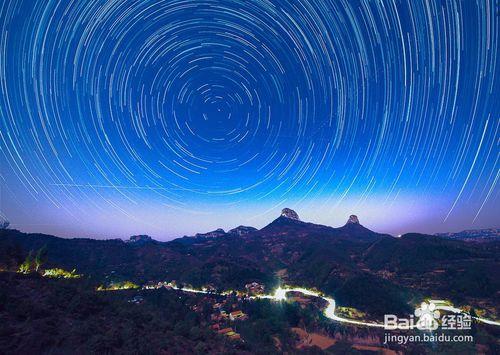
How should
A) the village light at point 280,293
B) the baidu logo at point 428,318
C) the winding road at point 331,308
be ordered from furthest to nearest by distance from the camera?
the village light at point 280,293 < the winding road at point 331,308 < the baidu logo at point 428,318

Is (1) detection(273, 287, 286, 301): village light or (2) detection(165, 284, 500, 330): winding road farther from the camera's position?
(1) detection(273, 287, 286, 301): village light

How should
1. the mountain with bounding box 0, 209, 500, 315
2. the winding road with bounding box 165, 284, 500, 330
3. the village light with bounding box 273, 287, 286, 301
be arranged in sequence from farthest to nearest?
the village light with bounding box 273, 287, 286, 301 < the mountain with bounding box 0, 209, 500, 315 < the winding road with bounding box 165, 284, 500, 330

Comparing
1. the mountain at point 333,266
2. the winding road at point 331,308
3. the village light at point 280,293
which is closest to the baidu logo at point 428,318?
the winding road at point 331,308

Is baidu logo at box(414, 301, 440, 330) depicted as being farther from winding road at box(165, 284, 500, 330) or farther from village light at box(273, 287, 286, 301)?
village light at box(273, 287, 286, 301)

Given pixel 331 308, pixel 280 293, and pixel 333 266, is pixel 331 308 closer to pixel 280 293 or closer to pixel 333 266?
pixel 280 293

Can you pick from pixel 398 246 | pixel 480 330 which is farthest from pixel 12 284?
pixel 398 246

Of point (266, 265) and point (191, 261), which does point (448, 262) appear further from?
point (191, 261)

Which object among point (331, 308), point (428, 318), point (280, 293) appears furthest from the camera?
point (280, 293)

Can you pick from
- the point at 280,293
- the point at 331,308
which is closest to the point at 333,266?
the point at 280,293

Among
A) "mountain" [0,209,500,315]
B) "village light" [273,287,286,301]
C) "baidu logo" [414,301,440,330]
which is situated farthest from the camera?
"village light" [273,287,286,301]

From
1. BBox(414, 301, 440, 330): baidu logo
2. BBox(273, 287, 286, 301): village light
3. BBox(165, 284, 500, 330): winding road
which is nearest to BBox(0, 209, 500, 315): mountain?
BBox(273, 287, 286, 301): village light

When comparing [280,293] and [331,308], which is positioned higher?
[331,308]

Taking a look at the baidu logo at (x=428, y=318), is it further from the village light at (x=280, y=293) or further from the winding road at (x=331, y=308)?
the village light at (x=280, y=293)
